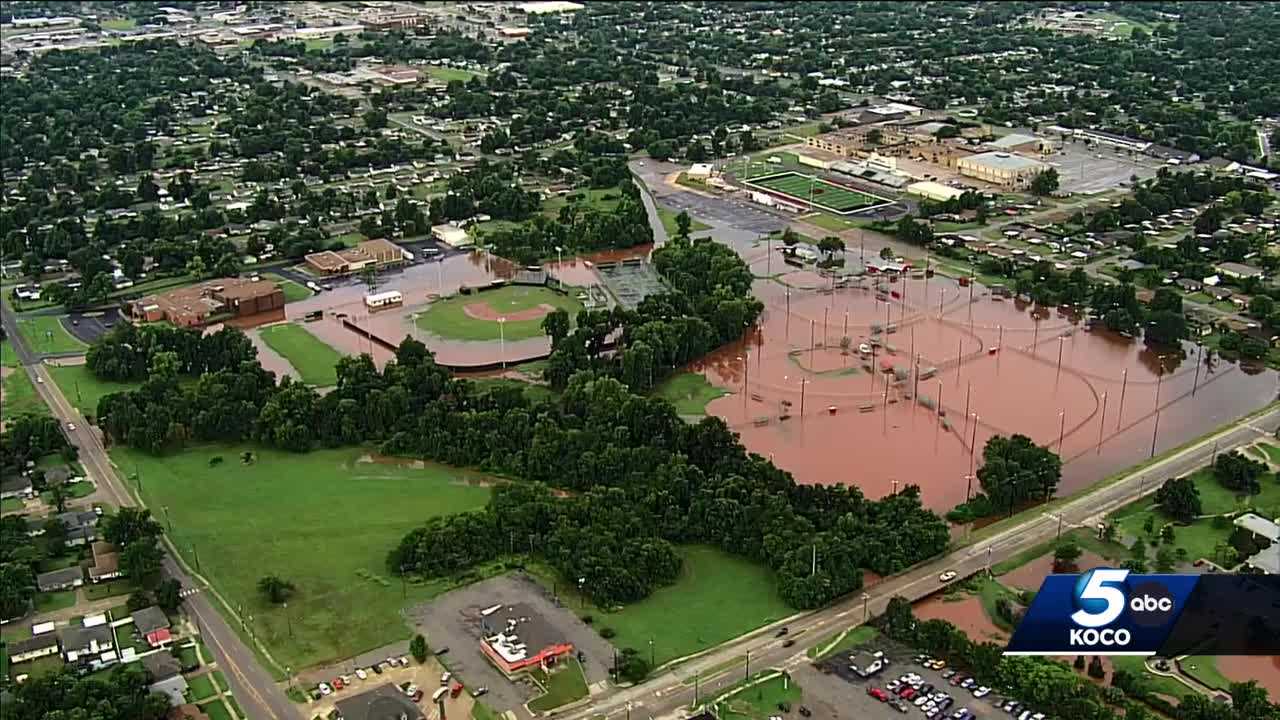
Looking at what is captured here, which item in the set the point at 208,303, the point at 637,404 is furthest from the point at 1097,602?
the point at 208,303

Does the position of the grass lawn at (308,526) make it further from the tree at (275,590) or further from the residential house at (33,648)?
the residential house at (33,648)

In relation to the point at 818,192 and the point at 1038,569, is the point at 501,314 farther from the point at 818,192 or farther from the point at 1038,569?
the point at 1038,569

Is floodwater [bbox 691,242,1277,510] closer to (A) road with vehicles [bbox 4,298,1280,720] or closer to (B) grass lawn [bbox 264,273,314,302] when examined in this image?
(A) road with vehicles [bbox 4,298,1280,720]

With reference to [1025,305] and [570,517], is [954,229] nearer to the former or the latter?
[1025,305]

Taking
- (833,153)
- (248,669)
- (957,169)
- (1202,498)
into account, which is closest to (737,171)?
(833,153)

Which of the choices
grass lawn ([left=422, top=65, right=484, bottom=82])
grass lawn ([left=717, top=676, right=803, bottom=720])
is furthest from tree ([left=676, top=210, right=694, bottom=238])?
grass lawn ([left=422, top=65, right=484, bottom=82])

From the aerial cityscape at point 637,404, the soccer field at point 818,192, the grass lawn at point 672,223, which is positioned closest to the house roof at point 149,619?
the aerial cityscape at point 637,404

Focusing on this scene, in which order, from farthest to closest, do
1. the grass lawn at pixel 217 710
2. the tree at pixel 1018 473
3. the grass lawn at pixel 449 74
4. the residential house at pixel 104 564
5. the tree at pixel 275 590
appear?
the grass lawn at pixel 449 74, the tree at pixel 1018 473, the residential house at pixel 104 564, the tree at pixel 275 590, the grass lawn at pixel 217 710

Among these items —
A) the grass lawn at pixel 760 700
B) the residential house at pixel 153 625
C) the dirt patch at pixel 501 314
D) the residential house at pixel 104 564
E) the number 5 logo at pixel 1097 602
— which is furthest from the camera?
the dirt patch at pixel 501 314
